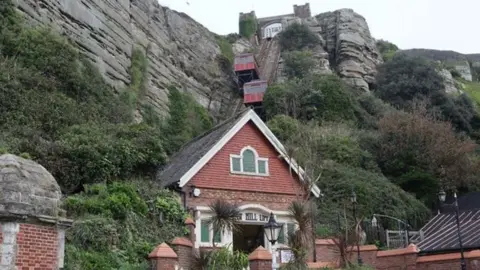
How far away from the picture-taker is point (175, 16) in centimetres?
5459

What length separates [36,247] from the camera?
9.45 meters

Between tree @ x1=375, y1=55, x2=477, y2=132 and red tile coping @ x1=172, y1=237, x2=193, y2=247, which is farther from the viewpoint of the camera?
tree @ x1=375, y1=55, x2=477, y2=132

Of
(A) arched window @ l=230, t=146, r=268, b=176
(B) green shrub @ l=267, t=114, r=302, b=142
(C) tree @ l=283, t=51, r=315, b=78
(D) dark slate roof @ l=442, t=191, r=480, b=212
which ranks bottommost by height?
(D) dark slate roof @ l=442, t=191, r=480, b=212

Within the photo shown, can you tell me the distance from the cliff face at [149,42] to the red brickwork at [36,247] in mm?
23399

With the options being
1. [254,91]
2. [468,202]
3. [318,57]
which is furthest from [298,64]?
[468,202]

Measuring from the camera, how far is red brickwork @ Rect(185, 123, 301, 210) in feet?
72.8

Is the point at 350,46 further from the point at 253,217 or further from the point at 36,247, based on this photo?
the point at 36,247

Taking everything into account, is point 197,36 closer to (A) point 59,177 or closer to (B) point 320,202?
(B) point 320,202

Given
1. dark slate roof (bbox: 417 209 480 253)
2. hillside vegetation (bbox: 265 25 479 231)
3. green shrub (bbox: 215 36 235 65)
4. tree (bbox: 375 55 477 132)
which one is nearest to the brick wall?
dark slate roof (bbox: 417 209 480 253)

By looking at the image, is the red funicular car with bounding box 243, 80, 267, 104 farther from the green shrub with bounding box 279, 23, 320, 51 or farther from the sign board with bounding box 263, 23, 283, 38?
the sign board with bounding box 263, 23, 283, 38

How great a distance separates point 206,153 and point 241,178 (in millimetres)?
1986

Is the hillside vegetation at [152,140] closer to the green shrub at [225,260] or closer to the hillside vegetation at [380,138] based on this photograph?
the hillside vegetation at [380,138]

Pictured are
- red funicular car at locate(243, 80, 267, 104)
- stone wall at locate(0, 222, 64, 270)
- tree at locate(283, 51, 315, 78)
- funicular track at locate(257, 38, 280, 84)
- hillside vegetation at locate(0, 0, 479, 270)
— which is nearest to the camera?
stone wall at locate(0, 222, 64, 270)

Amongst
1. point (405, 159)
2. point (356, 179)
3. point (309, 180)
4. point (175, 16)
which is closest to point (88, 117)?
point (309, 180)
